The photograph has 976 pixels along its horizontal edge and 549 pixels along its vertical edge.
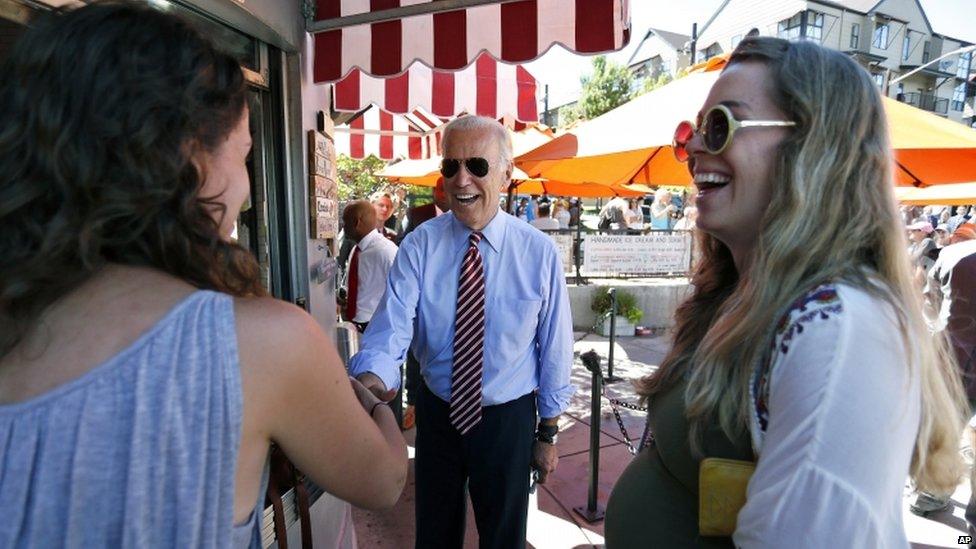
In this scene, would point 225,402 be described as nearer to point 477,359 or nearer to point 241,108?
point 241,108

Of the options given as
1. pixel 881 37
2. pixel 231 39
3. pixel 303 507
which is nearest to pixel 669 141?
pixel 231 39

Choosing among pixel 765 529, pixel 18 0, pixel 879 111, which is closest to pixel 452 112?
pixel 18 0

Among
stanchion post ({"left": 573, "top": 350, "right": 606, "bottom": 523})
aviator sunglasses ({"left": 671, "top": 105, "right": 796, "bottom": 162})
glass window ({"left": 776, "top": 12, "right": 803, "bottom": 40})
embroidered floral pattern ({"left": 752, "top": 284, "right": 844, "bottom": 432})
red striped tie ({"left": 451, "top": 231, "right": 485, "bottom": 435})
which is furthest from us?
glass window ({"left": 776, "top": 12, "right": 803, "bottom": 40})

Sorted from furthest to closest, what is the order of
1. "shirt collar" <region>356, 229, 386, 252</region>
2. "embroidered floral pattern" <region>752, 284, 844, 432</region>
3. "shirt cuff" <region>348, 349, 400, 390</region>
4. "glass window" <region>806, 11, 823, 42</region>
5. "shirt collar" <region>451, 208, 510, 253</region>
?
"glass window" <region>806, 11, 823, 42</region>, "shirt collar" <region>356, 229, 386, 252</region>, "shirt collar" <region>451, 208, 510, 253</region>, "shirt cuff" <region>348, 349, 400, 390</region>, "embroidered floral pattern" <region>752, 284, 844, 432</region>

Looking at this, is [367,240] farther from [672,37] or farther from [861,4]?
[672,37]

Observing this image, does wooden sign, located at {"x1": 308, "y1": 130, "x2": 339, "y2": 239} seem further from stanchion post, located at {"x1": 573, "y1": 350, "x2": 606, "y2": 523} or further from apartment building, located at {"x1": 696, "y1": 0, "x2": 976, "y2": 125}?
apartment building, located at {"x1": 696, "y1": 0, "x2": 976, "y2": 125}

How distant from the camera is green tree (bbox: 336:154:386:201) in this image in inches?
738

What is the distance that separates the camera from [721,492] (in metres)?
1.08

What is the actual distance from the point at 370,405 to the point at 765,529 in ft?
2.51

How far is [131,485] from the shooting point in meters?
0.74

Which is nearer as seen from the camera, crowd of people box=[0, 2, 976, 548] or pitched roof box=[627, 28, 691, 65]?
crowd of people box=[0, 2, 976, 548]

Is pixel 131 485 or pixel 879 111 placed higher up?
pixel 879 111

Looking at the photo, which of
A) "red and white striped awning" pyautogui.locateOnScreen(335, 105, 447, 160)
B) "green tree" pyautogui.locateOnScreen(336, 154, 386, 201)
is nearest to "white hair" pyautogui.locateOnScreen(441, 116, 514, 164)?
"red and white striped awning" pyautogui.locateOnScreen(335, 105, 447, 160)

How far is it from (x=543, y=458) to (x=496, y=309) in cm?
70
